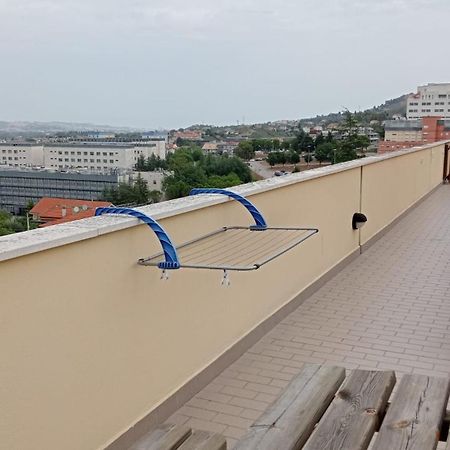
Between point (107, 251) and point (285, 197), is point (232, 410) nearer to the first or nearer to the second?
point (107, 251)

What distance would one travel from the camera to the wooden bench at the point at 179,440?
62.5 inches

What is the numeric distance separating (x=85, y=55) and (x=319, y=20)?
11.8 meters

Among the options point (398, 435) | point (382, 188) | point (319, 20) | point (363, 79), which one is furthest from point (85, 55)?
point (398, 435)

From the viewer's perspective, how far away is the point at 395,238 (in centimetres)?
879

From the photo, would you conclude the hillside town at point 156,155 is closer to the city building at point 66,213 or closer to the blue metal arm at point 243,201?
the city building at point 66,213

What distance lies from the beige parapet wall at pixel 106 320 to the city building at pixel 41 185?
27.5 ft

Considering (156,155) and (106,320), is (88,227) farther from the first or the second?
(156,155)

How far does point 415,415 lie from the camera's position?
1717 mm

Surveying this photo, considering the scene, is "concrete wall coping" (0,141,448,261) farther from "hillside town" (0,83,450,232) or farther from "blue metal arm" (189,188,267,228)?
"hillside town" (0,83,450,232)

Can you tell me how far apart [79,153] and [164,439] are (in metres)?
25.8

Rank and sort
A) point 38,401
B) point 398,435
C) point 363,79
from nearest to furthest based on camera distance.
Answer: point 398,435 → point 38,401 → point 363,79

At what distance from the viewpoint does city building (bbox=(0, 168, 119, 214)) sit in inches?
514

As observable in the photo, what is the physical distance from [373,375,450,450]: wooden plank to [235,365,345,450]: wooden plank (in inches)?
7.8

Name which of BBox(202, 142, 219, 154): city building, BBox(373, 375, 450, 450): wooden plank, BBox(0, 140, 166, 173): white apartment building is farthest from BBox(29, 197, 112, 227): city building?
BBox(0, 140, 166, 173): white apartment building
